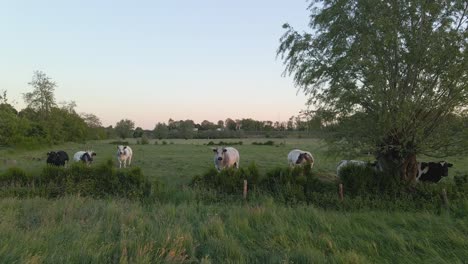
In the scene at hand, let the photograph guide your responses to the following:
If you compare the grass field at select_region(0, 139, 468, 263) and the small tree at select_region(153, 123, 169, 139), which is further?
the small tree at select_region(153, 123, 169, 139)

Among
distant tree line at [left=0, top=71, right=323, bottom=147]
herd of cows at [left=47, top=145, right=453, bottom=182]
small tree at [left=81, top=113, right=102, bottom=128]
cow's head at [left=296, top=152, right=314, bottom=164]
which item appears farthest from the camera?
small tree at [left=81, top=113, right=102, bottom=128]

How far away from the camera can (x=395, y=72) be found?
1179 centimetres

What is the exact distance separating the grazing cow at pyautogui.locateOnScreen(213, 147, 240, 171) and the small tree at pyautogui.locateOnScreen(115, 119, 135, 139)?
81.7 meters

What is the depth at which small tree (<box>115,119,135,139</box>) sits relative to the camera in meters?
99.0

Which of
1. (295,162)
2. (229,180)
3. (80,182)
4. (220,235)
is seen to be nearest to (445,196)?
(229,180)

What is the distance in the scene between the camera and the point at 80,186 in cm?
1255

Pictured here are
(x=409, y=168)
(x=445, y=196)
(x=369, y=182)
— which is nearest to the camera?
(x=445, y=196)

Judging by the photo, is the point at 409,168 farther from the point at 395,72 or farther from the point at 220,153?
the point at 220,153

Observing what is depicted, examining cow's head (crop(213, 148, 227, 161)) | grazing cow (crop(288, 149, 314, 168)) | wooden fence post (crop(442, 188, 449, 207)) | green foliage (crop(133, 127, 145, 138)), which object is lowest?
wooden fence post (crop(442, 188, 449, 207))

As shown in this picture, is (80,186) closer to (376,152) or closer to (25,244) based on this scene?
(25,244)

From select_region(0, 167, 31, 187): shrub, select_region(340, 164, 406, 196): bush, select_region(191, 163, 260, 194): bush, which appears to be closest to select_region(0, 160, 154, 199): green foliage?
select_region(0, 167, 31, 187): shrub

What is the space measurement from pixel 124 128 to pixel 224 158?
89.3m

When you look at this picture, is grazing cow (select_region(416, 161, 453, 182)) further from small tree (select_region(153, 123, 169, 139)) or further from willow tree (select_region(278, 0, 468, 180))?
small tree (select_region(153, 123, 169, 139))

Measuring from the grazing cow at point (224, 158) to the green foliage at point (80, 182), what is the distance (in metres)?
5.77
